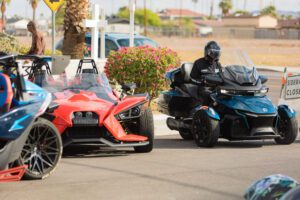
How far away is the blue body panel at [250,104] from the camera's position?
12.7 metres

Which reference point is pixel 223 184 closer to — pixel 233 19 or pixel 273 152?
pixel 273 152

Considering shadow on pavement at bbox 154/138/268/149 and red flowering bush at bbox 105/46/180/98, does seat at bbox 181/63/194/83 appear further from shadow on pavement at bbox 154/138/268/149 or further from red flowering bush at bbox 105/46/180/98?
red flowering bush at bbox 105/46/180/98

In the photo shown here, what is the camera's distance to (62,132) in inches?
441

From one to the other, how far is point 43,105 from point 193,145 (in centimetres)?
468

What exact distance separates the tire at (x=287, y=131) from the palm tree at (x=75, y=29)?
36.0ft

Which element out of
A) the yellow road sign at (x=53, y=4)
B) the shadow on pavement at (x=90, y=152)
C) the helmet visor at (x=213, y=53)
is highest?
the yellow road sign at (x=53, y=4)

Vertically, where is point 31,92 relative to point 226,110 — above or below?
above

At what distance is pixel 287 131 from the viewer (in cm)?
1323

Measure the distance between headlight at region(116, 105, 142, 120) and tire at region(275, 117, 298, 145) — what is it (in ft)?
8.61

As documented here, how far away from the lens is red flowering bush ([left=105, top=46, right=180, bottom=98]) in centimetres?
1827

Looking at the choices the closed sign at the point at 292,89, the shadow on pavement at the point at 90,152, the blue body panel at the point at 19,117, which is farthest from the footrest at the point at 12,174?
the closed sign at the point at 292,89

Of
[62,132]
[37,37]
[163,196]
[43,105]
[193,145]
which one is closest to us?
[163,196]

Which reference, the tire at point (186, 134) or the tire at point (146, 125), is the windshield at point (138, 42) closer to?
the tire at point (186, 134)

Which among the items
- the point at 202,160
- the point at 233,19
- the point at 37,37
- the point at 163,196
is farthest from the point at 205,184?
the point at 233,19
